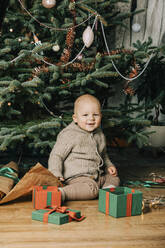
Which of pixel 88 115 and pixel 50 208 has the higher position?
pixel 88 115

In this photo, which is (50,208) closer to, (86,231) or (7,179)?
(86,231)

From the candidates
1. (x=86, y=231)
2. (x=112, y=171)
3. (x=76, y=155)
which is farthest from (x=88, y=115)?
(x=86, y=231)

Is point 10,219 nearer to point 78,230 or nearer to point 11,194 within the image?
point 11,194

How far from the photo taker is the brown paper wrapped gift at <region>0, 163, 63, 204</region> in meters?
1.97

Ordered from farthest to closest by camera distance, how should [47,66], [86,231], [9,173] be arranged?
[47,66] < [9,173] < [86,231]

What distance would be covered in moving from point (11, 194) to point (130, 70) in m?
1.56

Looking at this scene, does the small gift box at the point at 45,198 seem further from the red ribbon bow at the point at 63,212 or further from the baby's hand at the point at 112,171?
the baby's hand at the point at 112,171

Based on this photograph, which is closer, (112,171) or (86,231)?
(86,231)

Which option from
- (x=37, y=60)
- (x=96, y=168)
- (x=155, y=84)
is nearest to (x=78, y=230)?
(x=96, y=168)

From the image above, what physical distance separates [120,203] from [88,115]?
0.69 meters

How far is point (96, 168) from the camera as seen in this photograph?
2301 millimetres

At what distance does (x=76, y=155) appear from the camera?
229cm

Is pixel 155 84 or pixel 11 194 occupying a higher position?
pixel 155 84

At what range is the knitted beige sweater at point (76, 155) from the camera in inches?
88.8
